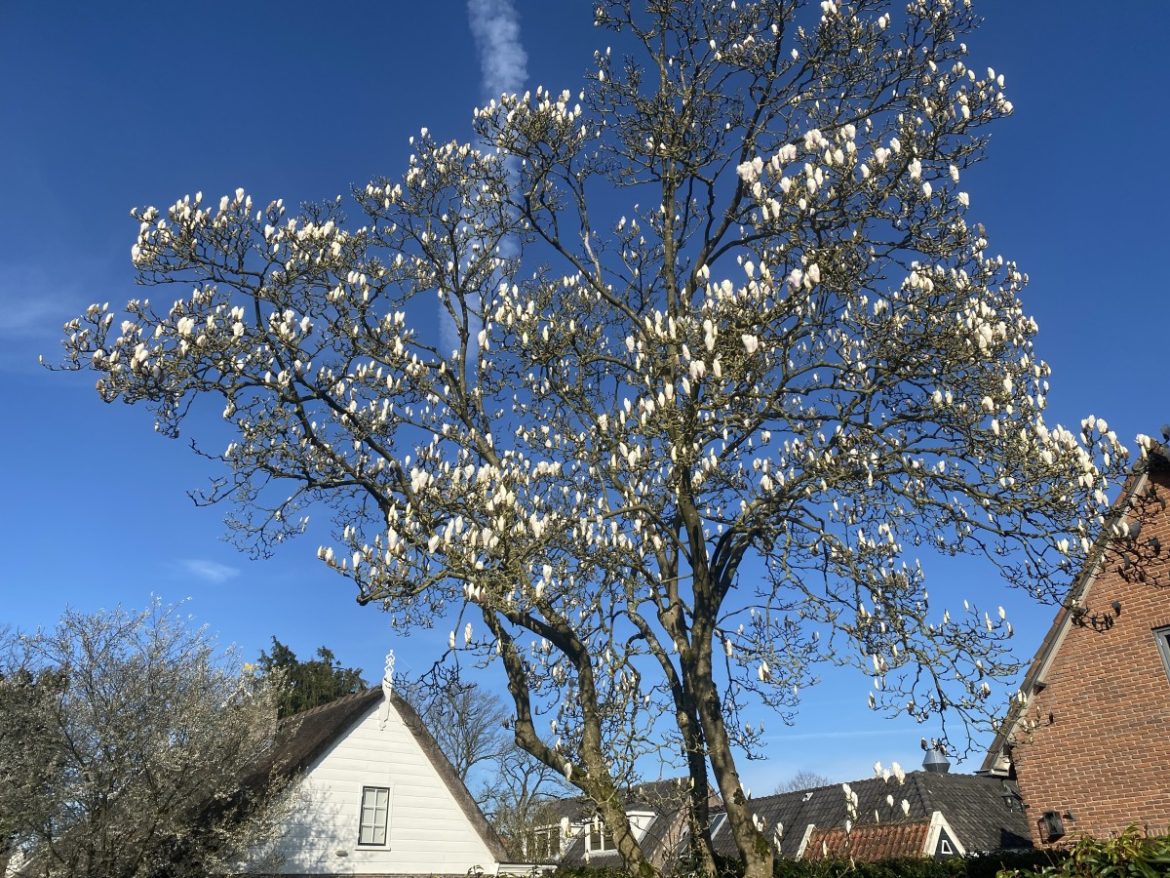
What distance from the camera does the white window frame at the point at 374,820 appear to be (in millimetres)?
18062

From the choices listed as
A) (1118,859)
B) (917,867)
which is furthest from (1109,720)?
(1118,859)

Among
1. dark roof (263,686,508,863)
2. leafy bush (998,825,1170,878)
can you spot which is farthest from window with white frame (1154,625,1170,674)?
dark roof (263,686,508,863)

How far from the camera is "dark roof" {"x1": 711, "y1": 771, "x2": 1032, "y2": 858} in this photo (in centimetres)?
2439

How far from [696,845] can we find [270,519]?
7.13m

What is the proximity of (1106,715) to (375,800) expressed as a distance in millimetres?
15718

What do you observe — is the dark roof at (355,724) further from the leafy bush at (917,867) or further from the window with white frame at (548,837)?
the leafy bush at (917,867)

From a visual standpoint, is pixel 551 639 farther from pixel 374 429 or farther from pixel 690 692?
pixel 374 429

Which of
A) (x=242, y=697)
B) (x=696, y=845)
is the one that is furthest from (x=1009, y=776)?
(x=242, y=697)

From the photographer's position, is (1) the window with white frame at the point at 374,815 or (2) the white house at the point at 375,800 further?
(1) the window with white frame at the point at 374,815

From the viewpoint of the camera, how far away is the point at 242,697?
640 inches

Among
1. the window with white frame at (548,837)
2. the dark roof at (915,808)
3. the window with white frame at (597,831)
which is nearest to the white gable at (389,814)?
the window with white frame at (548,837)

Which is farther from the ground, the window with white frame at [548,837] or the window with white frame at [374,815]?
the window with white frame at [374,815]

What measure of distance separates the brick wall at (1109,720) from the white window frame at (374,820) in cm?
1389

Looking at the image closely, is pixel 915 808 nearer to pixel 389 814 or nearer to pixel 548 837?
pixel 389 814
